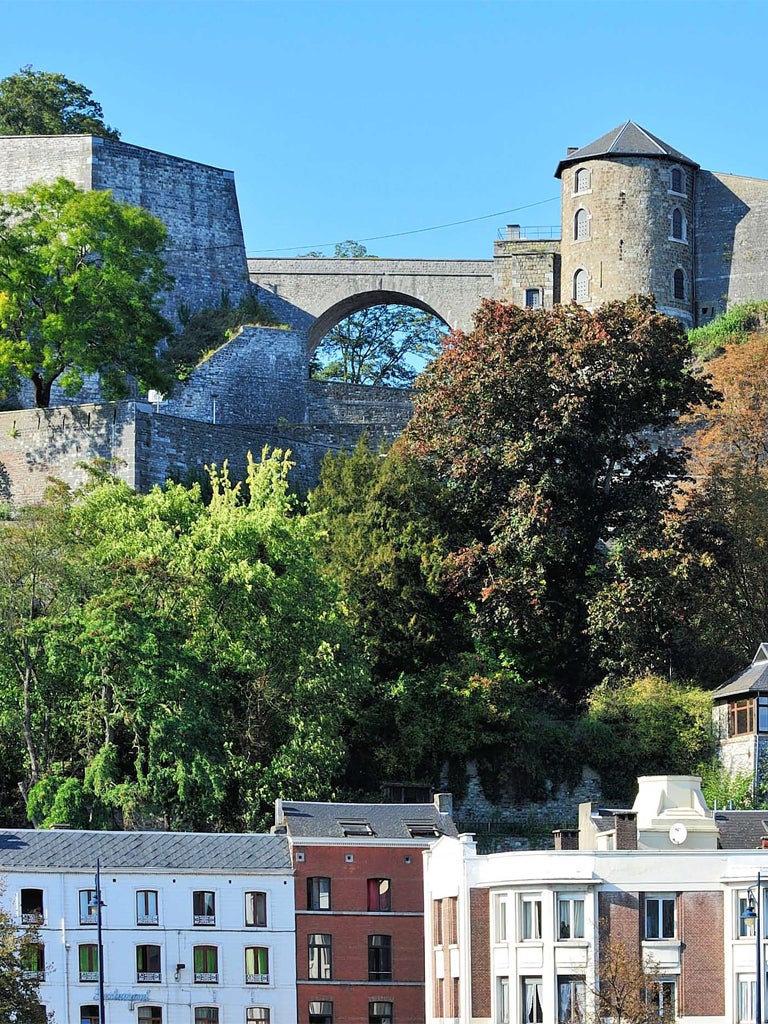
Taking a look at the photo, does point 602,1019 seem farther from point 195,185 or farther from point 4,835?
point 195,185

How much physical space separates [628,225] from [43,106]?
72.4 ft

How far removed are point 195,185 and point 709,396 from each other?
2515cm

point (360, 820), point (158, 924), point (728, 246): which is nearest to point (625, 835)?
point (360, 820)

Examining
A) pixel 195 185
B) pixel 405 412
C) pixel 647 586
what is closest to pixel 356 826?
pixel 647 586

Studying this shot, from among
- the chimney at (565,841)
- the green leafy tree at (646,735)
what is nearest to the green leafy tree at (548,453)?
the green leafy tree at (646,735)

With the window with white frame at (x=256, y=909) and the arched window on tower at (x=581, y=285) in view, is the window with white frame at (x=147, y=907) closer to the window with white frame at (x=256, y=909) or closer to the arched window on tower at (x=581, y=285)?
the window with white frame at (x=256, y=909)

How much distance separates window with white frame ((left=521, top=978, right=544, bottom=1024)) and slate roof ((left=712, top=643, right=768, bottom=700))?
37.3 ft

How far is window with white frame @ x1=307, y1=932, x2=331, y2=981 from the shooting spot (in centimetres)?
4644

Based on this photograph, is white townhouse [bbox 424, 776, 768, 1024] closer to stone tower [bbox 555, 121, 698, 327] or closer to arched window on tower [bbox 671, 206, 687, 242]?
stone tower [bbox 555, 121, 698, 327]

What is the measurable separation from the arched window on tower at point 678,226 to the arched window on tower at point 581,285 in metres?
3.17

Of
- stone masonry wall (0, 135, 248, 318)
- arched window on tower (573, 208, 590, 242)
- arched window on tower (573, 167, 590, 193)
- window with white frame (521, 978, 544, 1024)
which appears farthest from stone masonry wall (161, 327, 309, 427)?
window with white frame (521, 978, 544, 1024)

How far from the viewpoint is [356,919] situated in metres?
46.9

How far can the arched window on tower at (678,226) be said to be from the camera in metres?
79.3

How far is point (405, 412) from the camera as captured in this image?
6794cm
